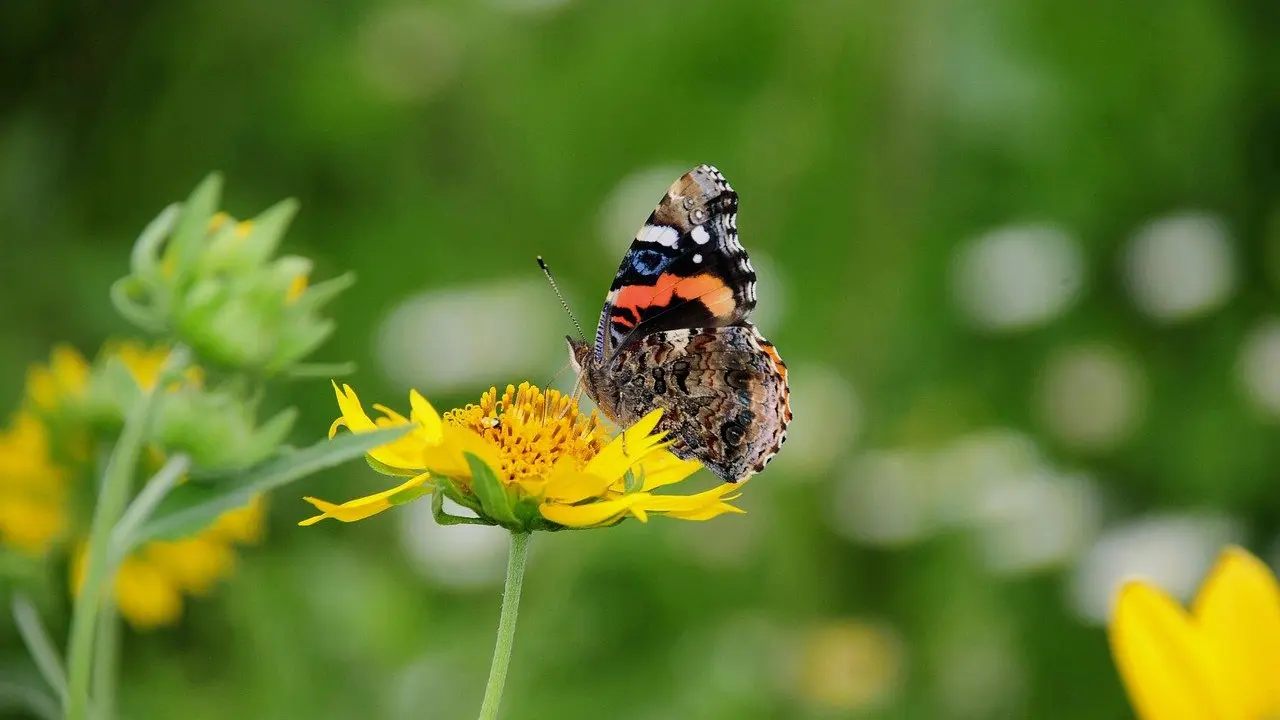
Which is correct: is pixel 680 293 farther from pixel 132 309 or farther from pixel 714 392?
pixel 132 309

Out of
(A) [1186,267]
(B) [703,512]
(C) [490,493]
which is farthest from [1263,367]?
(C) [490,493]

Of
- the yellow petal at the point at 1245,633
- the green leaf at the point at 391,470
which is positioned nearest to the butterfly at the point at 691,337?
the green leaf at the point at 391,470

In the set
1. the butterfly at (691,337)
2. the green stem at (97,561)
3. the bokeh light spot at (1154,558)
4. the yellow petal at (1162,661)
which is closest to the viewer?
the yellow petal at (1162,661)

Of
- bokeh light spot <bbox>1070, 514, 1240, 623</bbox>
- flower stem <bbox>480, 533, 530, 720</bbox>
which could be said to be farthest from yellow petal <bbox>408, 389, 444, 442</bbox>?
bokeh light spot <bbox>1070, 514, 1240, 623</bbox>

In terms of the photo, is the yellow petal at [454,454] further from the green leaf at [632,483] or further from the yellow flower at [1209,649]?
the yellow flower at [1209,649]

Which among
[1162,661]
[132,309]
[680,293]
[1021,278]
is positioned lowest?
[1162,661]

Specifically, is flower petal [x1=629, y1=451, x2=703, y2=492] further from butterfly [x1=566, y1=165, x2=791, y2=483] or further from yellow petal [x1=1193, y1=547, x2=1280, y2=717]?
yellow petal [x1=1193, y1=547, x2=1280, y2=717]
